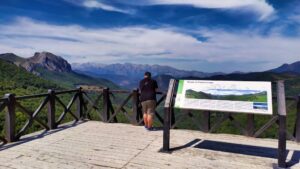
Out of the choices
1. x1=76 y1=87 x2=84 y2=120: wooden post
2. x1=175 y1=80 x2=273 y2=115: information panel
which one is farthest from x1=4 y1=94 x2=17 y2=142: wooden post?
x1=175 y1=80 x2=273 y2=115: information panel

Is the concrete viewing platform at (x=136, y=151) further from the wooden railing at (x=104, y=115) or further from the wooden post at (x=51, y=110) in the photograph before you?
the wooden post at (x=51, y=110)

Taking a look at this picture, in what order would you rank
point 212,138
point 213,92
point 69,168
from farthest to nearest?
point 212,138 < point 213,92 < point 69,168

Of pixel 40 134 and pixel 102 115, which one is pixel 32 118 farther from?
pixel 102 115

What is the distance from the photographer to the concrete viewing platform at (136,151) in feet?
21.0

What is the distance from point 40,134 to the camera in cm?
905

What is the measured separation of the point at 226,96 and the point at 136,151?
101 inches

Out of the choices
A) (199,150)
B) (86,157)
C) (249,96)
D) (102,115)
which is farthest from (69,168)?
(102,115)

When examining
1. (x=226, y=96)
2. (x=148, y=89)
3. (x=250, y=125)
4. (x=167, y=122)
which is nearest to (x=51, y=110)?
(x=148, y=89)

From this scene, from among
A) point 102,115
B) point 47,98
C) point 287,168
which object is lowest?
point 287,168

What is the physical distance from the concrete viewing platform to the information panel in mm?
1153

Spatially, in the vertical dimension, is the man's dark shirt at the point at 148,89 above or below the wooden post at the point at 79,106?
above

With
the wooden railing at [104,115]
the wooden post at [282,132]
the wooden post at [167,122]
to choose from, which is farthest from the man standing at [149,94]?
the wooden post at [282,132]

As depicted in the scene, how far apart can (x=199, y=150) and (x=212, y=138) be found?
1.39 meters

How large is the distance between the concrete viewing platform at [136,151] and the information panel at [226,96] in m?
1.15
